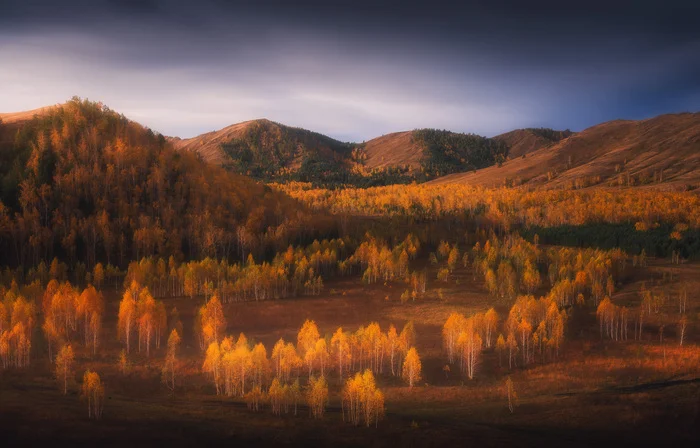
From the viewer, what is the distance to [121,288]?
337 feet

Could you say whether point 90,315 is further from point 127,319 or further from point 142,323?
point 142,323

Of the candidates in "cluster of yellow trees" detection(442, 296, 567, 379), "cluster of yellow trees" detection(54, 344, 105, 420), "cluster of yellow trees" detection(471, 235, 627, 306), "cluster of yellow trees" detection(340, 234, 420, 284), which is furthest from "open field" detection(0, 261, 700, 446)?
"cluster of yellow trees" detection(340, 234, 420, 284)

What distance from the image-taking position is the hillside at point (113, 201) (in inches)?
4697

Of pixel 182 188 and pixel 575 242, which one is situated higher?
pixel 182 188

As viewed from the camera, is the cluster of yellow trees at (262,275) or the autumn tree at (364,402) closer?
the autumn tree at (364,402)

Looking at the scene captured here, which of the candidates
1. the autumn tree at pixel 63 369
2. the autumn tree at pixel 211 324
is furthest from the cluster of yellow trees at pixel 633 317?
the autumn tree at pixel 63 369

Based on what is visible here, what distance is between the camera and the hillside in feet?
391

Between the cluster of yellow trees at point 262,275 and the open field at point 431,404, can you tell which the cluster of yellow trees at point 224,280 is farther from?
the open field at point 431,404

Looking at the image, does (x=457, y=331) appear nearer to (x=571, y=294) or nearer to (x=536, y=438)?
(x=536, y=438)

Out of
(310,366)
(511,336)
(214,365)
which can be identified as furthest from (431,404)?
(214,365)

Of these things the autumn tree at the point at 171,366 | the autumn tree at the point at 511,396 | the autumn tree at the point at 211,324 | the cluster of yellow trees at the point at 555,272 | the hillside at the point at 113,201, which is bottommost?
the autumn tree at the point at 511,396

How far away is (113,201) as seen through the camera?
137 metres

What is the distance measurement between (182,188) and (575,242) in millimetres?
129477

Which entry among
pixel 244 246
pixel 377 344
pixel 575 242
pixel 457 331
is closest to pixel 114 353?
pixel 377 344
